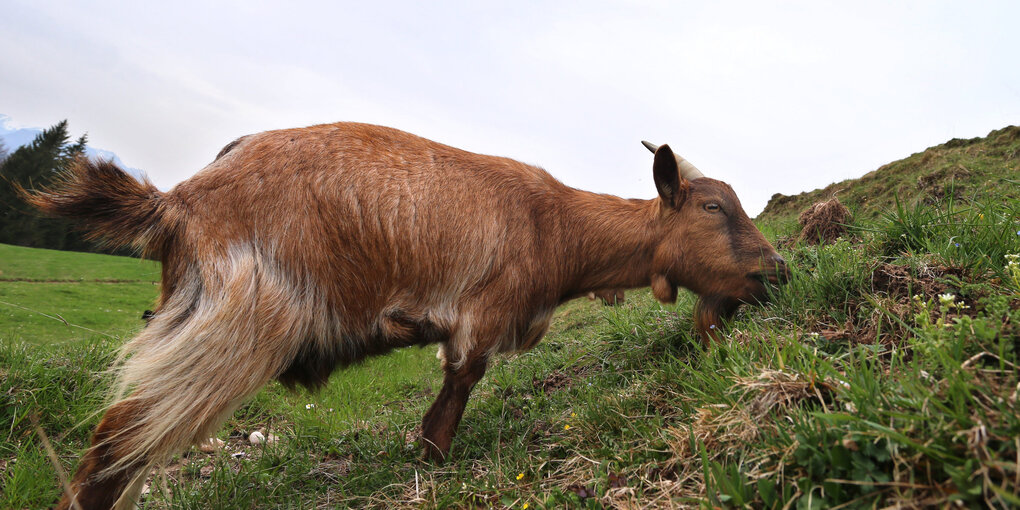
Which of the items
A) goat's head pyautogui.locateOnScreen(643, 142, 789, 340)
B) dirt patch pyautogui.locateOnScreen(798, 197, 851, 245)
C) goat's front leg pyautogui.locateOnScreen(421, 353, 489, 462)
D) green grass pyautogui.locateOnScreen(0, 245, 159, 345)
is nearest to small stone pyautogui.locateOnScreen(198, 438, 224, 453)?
green grass pyautogui.locateOnScreen(0, 245, 159, 345)

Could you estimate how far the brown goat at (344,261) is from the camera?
2613 millimetres

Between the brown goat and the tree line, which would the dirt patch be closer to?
the brown goat

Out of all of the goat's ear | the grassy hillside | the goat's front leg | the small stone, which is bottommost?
the small stone

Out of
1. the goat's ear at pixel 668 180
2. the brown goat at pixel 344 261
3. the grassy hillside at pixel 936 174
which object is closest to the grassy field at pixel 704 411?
the brown goat at pixel 344 261

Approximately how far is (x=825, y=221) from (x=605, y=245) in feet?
8.91

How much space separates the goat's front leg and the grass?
114mm

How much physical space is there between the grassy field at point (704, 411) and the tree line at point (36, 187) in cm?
119

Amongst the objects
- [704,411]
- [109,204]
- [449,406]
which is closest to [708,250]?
[704,411]

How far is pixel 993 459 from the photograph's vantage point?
1391 mm

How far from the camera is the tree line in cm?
293

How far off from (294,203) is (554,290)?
62.9 inches

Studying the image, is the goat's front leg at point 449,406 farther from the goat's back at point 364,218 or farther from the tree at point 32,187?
the tree at point 32,187

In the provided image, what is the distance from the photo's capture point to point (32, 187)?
2.82 metres

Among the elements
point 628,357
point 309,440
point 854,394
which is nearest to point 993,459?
point 854,394
